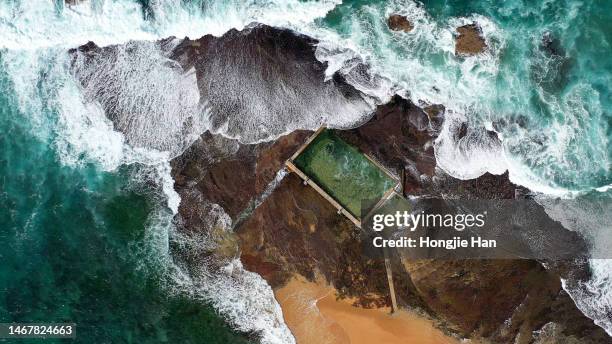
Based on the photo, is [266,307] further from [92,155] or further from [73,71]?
[73,71]

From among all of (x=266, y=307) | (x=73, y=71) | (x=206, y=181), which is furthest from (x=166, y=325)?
(x=73, y=71)

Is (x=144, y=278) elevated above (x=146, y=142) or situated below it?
below

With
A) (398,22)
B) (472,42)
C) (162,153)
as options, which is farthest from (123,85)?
(472,42)

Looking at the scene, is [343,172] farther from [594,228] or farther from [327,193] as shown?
[594,228]

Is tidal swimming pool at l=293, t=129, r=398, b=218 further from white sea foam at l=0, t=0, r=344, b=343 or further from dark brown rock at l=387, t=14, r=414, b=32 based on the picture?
dark brown rock at l=387, t=14, r=414, b=32

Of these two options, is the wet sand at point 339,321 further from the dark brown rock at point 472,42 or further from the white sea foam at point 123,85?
the dark brown rock at point 472,42

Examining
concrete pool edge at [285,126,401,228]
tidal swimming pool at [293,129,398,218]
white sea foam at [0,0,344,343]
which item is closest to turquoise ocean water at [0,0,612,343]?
white sea foam at [0,0,344,343]
